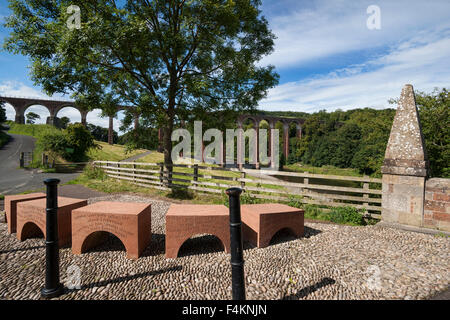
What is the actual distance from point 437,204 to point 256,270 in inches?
149

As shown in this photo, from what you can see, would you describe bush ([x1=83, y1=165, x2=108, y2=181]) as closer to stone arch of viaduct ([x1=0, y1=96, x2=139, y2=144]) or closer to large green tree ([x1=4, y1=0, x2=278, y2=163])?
large green tree ([x1=4, y1=0, x2=278, y2=163])

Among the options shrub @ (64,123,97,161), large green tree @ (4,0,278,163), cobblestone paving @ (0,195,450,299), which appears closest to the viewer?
cobblestone paving @ (0,195,450,299)

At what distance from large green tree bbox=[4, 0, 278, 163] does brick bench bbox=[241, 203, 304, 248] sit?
4782 millimetres

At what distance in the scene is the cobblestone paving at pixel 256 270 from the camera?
88.4 inches

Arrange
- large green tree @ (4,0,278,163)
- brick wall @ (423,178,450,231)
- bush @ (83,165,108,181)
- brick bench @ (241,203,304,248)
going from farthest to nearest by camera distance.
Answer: bush @ (83,165,108,181)
large green tree @ (4,0,278,163)
brick wall @ (423,178,450,231)
brick bench @ (241,203,304,248)

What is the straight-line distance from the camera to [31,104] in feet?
128

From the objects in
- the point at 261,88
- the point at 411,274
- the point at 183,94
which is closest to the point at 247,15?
the point at 261,88

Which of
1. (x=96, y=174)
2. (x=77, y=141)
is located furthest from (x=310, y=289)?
(x=77, y=141)

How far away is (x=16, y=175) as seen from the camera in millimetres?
12992

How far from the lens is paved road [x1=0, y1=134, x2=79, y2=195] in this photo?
30.9 feet

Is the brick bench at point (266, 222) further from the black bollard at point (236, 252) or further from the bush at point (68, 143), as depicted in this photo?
the bush at point (68, 143)

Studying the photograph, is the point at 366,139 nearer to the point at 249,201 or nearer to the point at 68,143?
the point at 249,201

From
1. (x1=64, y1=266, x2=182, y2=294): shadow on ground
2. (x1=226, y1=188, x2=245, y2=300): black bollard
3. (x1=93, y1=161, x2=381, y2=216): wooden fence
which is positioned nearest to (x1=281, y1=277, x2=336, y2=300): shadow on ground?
(x1=226, y1=188, x2=245, y2=300): black bollard

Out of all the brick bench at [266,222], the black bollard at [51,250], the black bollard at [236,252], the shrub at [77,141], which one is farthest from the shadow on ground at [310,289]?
the shrub at [77,141]
